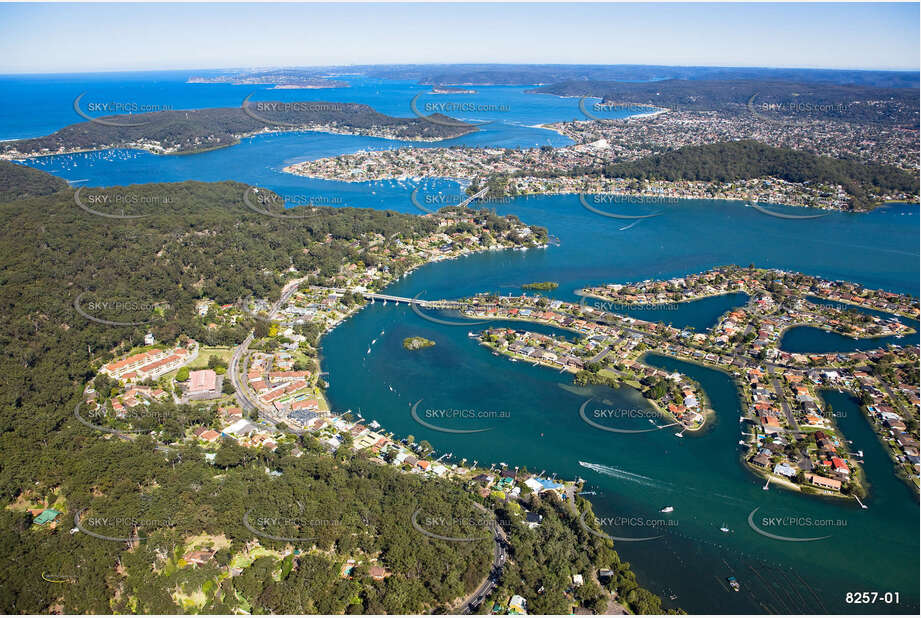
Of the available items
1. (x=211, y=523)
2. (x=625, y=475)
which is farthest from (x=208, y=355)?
(x=625, y=475)

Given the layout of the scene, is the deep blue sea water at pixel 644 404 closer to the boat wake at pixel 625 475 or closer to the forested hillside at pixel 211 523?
the boat wake at pixel 625 475

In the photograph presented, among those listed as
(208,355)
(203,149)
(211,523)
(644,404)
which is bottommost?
(208,355)

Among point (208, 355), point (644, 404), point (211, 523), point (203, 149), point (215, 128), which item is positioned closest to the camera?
point (211, 523)

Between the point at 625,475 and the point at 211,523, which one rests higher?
the point at 211,523

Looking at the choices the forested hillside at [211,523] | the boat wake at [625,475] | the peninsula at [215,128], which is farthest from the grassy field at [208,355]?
the peninsula at [215,128]

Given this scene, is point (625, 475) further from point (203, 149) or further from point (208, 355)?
point (203, 149)

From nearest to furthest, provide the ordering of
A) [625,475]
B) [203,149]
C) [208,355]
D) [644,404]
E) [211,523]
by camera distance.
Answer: [211,523], [625,475], [644,404], [208,355], [203,149]

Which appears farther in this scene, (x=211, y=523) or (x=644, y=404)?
(x=644, y=404)

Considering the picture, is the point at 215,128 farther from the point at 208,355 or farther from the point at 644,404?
the point at 644,404

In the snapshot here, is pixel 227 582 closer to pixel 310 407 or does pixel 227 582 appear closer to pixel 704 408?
pixel 310 407
